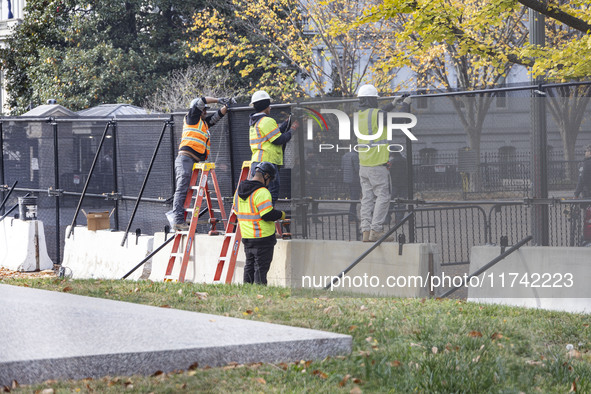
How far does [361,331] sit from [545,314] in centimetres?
215

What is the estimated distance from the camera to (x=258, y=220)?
10414mm

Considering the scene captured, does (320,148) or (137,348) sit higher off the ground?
(320,148)

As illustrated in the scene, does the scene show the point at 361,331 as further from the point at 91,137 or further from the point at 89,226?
the point at 91,137

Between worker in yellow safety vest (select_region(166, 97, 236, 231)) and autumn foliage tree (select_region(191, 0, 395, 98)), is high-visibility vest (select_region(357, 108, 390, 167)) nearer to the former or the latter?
worker in yellow safety vest (select_region(166, 97, 236, 231))

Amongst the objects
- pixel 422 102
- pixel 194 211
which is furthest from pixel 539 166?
pixel 194 211

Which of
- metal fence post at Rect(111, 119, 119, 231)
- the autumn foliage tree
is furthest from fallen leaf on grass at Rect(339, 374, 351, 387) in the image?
the autumn foliage tree

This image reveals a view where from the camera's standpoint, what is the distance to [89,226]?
47.8 feet

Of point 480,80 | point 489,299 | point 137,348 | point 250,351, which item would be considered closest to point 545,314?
point 489,299

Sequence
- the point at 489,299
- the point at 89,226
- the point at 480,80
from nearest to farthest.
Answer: the point at 489,299 < the point at 89,226 < the point at 480,80

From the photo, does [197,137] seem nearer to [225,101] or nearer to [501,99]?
[225,101]

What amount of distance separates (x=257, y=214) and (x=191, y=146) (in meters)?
2.33

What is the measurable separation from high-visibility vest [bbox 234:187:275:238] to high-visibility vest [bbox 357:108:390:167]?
1.36m

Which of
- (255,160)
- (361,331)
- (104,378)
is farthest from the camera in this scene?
(255,160)

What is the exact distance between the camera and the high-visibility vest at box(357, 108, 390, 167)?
940 cm
